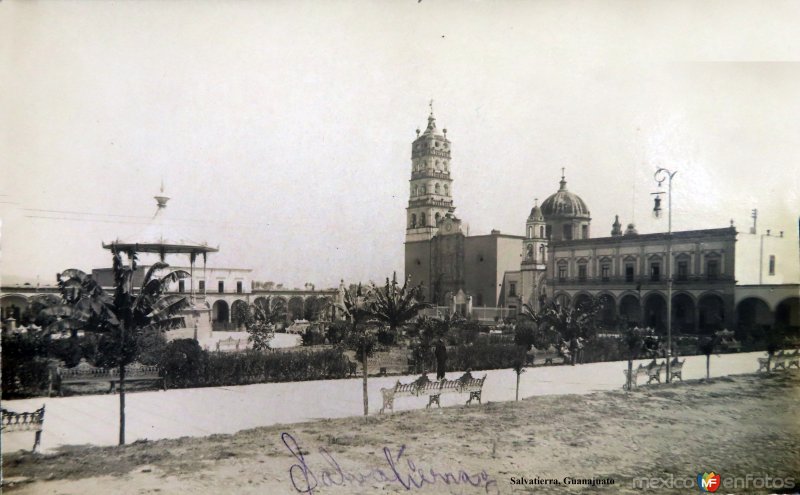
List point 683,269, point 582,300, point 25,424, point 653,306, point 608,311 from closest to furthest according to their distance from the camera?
point 25,424 → point 683,269 → point 653,306 → point 608,311 → point 582,300

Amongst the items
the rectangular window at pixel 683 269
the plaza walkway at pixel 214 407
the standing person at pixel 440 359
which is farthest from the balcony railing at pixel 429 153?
the rectangular window at pixel 683 269

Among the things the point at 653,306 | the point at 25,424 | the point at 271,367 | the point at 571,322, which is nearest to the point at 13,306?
the point at 25,424

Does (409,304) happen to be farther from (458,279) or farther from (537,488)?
(458,279)

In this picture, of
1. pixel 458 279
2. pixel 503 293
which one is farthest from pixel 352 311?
pixel 458 279

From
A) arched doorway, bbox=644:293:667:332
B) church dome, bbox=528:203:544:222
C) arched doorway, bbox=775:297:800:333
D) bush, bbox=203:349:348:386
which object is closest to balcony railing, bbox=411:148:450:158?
church dome, bbox=528:203:544:222

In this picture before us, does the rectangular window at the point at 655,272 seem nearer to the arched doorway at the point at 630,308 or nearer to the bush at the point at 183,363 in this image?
the arched doorway at the point at 630,308

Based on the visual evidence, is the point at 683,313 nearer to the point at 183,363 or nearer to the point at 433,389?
the point at 433,389
